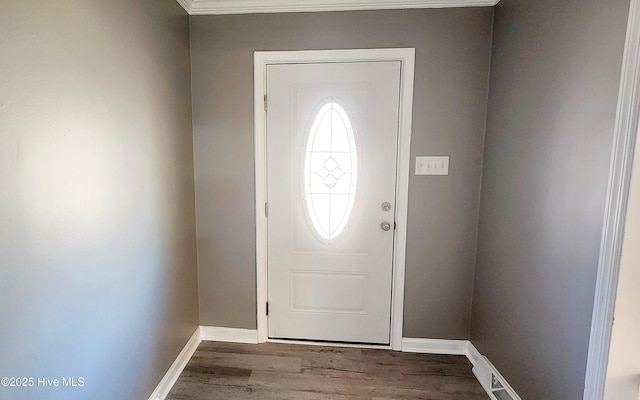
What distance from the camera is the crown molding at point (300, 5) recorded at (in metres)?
2.08

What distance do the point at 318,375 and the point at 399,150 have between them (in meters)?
1.53

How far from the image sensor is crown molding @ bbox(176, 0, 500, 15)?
6.82 ft

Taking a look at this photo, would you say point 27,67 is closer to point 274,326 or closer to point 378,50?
point 378,50

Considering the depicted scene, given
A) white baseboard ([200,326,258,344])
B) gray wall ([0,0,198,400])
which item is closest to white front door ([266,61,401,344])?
white baseboard ([200,326,258,344])

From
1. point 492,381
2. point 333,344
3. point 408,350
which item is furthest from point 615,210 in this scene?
point 333,344

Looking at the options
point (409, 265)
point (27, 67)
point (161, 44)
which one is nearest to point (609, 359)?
point (409, 265)

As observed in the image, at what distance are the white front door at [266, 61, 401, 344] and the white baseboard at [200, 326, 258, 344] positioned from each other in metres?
0.14

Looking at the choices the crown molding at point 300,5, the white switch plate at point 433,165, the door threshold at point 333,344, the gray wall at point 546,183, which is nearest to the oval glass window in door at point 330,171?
the white switch plate at point 433,165

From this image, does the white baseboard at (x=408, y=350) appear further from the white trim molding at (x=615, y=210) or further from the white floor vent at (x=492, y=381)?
the white trim molding at (x=615, y=210)

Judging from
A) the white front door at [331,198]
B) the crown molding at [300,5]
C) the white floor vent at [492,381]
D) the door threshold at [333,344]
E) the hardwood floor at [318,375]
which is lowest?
the hardwood floor at [318,375]

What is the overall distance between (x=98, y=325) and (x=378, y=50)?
209 centimetres

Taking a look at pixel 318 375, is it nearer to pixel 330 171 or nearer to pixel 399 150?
pixel 330 171

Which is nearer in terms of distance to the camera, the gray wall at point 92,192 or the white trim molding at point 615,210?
the gray wall at point 92,192

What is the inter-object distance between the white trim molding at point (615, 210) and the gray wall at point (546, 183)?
0.13 feet
